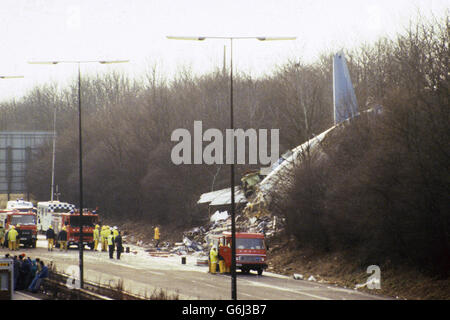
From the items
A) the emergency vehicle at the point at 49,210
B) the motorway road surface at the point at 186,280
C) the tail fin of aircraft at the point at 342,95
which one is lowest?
the motorway road surface at the point at 186,280

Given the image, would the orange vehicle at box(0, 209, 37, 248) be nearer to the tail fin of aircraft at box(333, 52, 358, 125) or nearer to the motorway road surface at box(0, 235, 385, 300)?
the motorway road surface at box(0, 235, 385, 300)

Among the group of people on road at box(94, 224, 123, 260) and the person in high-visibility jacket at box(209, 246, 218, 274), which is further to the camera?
the group of people on road at box(94, 224, 123, 260)

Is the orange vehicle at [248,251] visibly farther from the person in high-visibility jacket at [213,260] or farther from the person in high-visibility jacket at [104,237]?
the person in high-visibility jacket at [104,237]

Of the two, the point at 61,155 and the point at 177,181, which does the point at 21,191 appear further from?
the point at 177,181

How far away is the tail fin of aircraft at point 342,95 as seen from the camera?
48406 mm

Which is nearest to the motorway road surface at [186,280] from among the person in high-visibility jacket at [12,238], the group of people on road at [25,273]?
the person in high-visibility jacket at [12,238]

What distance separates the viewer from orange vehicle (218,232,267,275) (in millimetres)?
37906

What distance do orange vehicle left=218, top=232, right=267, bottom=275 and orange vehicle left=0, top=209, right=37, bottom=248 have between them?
20.3 metres

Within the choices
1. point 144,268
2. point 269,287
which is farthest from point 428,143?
point 144,268

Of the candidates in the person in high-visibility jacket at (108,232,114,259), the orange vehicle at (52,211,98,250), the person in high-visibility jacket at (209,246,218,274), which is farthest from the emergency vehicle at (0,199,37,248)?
the person in high-visibility jacket at (209,246,218,274)

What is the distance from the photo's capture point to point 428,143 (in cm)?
3155

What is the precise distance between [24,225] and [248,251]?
2231 cm

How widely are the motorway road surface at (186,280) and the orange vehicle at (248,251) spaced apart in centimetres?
52
